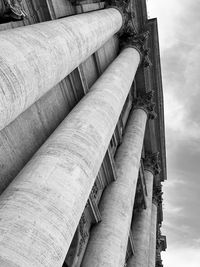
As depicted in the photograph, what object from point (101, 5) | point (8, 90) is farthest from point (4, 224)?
point (101, 5)

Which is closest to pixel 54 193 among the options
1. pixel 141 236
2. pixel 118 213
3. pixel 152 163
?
pixel 118 213

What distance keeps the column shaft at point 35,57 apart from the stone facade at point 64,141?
0.08 feet

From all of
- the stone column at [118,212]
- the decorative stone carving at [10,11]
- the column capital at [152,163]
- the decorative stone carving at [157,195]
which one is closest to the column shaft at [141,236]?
the column capital at [152,163]

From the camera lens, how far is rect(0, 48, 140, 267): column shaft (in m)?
4.37

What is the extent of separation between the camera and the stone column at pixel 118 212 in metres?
9.16

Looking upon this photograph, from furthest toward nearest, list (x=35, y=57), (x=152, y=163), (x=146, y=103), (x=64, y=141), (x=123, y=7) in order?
(x=152, y=163)
(x=146, y=103)
(x=123, y=7)
(x=64, y=141)
(x=35, y=57)

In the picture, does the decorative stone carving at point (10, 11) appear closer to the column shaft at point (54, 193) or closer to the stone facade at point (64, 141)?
the stone facade at point (64, 141)

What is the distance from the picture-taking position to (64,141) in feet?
23.1

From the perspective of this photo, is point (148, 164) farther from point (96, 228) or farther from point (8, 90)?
point (8, 90)

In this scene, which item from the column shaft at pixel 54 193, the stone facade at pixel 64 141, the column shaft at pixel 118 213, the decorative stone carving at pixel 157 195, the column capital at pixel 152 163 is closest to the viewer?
the column shaft at pixel 54 193

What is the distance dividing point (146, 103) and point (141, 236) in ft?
28.5

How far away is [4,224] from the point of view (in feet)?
14.9

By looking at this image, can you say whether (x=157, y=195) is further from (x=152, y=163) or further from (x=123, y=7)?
(x=123, y=7)

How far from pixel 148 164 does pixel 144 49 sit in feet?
27.2
